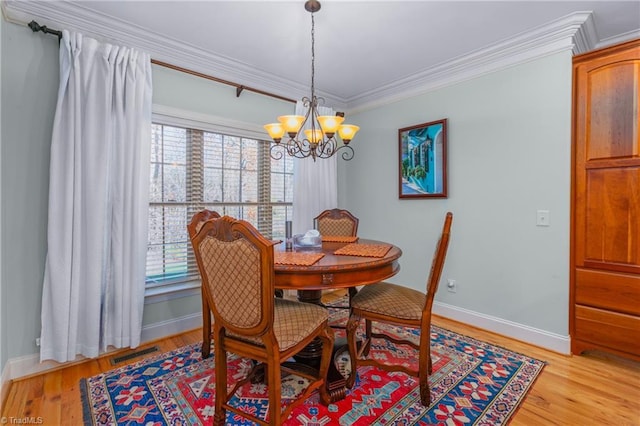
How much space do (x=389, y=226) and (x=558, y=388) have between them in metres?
2.13

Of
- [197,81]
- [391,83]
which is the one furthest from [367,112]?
[197,81]

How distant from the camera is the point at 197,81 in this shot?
2.91 metres

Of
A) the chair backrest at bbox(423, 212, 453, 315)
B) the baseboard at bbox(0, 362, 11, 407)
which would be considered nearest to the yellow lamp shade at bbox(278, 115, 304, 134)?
the chair backrest at bbox(423, 212, 453, 315)

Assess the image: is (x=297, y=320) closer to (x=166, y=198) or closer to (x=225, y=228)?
(x=225, y=228)

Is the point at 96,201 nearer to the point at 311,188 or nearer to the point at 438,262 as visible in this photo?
the point at 311,188

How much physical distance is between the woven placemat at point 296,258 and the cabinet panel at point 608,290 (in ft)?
6.69

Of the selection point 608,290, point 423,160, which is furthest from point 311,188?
point 608,290

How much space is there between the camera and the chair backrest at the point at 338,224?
3.14 m

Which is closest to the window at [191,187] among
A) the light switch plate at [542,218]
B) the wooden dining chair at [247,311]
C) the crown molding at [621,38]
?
the wooden dining chair at [247,311]

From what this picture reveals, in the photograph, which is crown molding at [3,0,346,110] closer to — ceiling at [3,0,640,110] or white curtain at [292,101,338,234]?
ceiling at [3,0,640,110]

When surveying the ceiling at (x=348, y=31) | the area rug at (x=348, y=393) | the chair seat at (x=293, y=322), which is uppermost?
the ceiling at (x=348, y=31)

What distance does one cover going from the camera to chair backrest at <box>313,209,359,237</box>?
124 inches

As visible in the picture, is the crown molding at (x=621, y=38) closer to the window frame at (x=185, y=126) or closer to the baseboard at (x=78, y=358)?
the window frame at (x=185, y=126)

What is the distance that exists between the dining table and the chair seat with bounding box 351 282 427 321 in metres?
0.19
